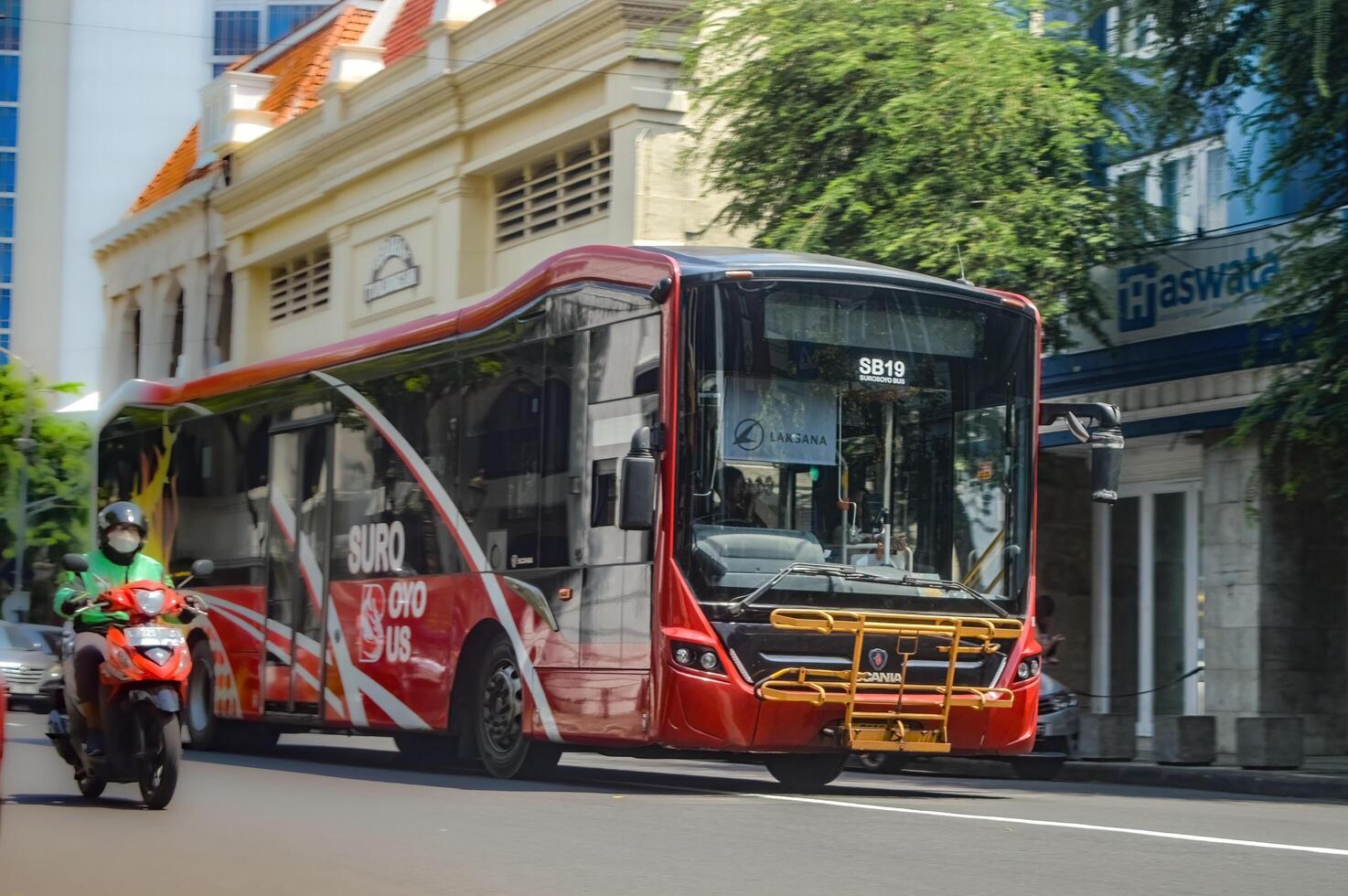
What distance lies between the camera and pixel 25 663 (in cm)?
3344

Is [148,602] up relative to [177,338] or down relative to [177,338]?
down

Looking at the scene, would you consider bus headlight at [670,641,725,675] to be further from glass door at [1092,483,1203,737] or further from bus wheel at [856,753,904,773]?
glass door at [1092,483,1203,737]

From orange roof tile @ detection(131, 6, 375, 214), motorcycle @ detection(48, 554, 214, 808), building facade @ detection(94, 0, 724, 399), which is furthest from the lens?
orange roof tile @ detection(131, 6, 375, 214)

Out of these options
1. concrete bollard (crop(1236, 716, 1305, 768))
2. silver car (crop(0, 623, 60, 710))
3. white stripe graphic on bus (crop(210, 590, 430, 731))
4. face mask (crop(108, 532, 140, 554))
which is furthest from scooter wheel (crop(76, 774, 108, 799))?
silver car (crop(0, 623, 60, 710))

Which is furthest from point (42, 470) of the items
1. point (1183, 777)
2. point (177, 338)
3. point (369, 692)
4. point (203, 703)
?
point (1183, 777)

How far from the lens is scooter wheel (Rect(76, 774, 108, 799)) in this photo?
1145 centimetres

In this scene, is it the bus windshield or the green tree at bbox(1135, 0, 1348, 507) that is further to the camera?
the green tree at bbox(1135, 0, 1348, 507)

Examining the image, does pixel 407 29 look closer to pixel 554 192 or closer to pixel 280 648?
pixel 554 192

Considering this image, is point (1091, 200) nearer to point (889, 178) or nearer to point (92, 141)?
point (889, 178)

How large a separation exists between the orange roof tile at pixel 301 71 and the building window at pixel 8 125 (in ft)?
218

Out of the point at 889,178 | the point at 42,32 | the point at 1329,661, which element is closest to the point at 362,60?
the point at 889,178

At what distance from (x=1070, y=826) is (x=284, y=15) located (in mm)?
90935

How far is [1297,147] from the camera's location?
57.1ft

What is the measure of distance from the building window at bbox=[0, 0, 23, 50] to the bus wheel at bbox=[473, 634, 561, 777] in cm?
9176
